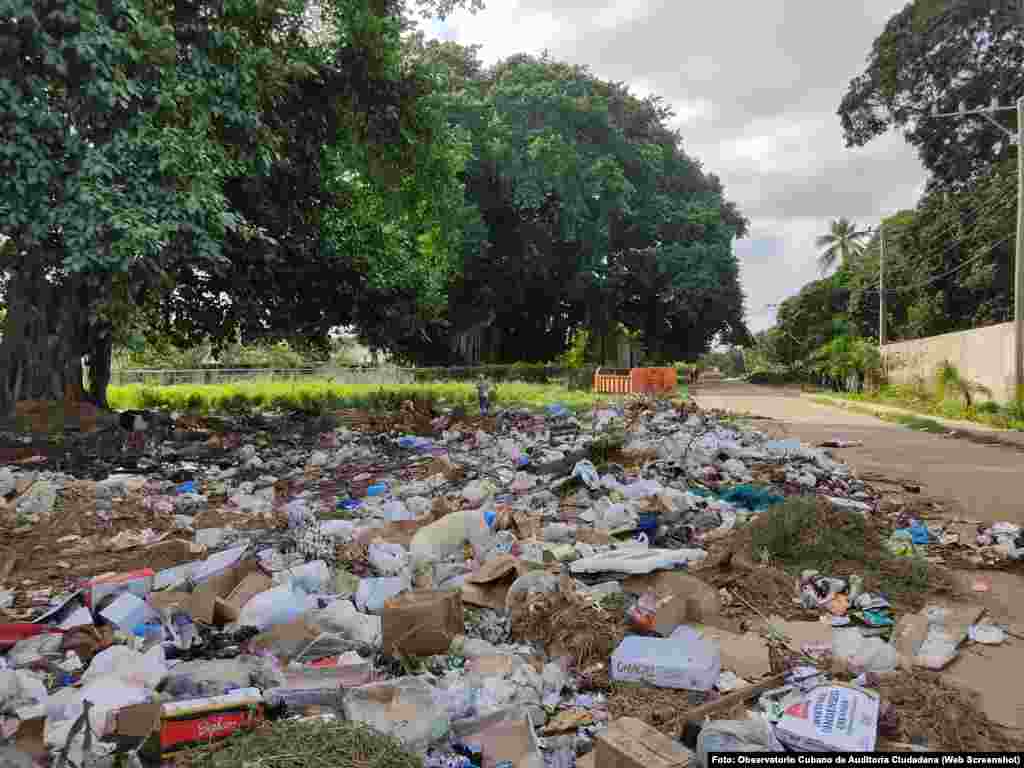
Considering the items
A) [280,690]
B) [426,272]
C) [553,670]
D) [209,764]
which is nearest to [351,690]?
[280,690]

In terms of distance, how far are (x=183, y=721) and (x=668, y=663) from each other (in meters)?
1.67

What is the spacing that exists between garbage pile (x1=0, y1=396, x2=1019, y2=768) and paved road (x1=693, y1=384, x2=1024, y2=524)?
33.0 inches

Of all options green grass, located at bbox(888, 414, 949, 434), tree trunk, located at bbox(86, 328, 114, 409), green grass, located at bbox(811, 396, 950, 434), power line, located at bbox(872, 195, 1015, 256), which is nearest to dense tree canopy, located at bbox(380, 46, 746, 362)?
power line, located at bbox(872, 195, 1015, 256)

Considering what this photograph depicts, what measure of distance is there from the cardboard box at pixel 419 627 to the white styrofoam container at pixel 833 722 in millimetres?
1318

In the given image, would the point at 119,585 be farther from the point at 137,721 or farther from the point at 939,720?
the point at 939,720

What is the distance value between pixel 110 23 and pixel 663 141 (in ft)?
79.3

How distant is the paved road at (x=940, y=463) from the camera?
611 centimetres

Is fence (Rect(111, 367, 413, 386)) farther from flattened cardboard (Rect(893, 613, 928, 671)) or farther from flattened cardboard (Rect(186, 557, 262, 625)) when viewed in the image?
flattened cardboard (Rect(893, 613, 928, 671))

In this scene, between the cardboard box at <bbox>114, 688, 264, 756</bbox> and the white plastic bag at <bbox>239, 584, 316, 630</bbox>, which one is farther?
the white plastic bag at <bbox>239, 584, 316, 630</bbox>

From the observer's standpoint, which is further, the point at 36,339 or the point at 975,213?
the point at 975,213

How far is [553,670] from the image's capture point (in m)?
2.80

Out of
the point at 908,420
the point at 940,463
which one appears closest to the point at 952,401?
the point at 908,420

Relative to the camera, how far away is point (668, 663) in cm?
277

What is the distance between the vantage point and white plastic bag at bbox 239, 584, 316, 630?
10.7 ft
